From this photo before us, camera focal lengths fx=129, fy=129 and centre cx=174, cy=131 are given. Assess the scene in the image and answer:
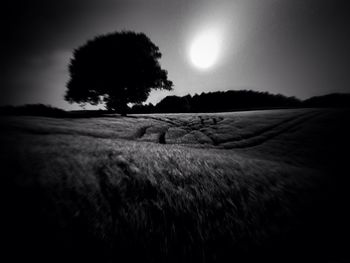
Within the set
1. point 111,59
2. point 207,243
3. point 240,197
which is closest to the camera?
point 207,243

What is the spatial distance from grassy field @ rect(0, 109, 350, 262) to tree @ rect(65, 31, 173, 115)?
8509 millimetres

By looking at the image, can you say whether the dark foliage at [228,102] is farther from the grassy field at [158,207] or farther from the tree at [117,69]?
the grassy field at [158,207]

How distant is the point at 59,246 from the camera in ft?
1.63

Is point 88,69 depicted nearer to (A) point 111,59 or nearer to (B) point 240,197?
(A) point 111,59

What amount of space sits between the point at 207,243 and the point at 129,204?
18.2 inches

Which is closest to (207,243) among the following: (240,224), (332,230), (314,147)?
(240,224)

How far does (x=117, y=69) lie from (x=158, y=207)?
959 cm

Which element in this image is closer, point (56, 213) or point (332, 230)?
point (56, 213)

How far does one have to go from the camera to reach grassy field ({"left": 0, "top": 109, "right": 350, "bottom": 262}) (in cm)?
54

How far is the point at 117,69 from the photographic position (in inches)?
331

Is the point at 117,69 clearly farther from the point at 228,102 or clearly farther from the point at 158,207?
the point at 228,102

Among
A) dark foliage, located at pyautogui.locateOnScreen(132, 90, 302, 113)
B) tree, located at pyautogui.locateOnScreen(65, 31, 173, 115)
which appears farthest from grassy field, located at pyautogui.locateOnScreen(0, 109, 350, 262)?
dark foliage, located at pyautogui.locateOnScreen(132, 90, 302, 113)

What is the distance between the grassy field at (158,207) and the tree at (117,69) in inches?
335

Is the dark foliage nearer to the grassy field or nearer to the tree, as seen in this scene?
the tree
